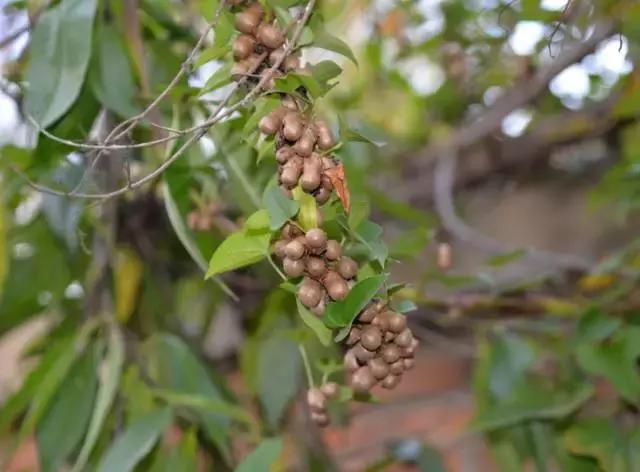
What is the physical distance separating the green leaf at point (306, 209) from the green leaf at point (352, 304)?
0.03 meters

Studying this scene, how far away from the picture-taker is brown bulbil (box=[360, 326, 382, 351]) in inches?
14.3

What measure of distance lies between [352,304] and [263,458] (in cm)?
18

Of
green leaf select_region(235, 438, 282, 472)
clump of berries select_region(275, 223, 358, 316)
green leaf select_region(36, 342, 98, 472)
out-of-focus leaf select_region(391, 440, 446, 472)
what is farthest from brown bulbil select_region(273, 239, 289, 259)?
out-of-focus leaf select_region(391, 440, 446, 472)

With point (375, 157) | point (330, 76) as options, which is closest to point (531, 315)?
point (375, 157)

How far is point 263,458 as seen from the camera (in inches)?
19.5

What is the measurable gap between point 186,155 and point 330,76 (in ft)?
0.55

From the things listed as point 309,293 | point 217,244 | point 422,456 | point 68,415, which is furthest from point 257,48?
point 422,456

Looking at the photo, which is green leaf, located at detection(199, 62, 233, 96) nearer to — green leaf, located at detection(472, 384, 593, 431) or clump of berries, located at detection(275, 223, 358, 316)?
clump of berries, located at detection(275, 223, 358, 316)

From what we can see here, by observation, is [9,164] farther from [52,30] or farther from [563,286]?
[563,286]

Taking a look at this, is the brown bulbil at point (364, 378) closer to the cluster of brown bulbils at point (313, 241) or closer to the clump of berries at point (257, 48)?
the cluster of brown bulbils at point (313, 241)

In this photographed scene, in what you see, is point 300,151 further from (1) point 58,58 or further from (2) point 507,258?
(2) point 507,258

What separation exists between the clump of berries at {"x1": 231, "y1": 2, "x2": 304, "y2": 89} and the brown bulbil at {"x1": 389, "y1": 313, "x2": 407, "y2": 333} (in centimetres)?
11

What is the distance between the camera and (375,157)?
3.38 ft

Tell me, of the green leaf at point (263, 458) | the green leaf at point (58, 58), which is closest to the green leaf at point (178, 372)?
the green leaf at point (263, 458)
